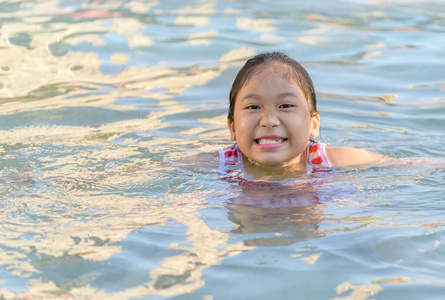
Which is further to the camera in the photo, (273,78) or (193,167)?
(193,167)

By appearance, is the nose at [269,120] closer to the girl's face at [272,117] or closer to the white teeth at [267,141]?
the girl's face at [272,117]

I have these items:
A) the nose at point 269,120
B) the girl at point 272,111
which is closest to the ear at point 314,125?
the girl at point 272,111

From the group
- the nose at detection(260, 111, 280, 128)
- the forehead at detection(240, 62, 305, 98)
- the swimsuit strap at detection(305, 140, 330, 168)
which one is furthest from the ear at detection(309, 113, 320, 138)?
the nose at detection(260, 111, 280, 128)

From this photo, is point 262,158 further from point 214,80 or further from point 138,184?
point 214,80

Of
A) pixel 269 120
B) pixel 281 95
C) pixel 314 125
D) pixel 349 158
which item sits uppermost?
pixel 281 95

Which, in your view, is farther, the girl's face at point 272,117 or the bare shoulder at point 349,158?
the bare shoulder at point 349,158

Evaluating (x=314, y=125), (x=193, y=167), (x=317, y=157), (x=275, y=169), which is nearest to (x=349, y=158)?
(x=317, y=157)

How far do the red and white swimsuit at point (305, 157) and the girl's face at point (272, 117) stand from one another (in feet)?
1.07

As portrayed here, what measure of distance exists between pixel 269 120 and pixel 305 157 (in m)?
0.63

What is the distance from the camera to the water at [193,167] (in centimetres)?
273

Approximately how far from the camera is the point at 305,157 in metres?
4.35

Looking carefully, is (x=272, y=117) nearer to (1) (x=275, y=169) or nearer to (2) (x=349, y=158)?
(1) (x=275, y=169)

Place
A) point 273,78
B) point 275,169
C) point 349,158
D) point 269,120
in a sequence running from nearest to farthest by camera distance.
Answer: point 269,120 → point 273,78 → point 275,169 → point 349,158

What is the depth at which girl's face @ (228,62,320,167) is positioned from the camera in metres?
3.88
